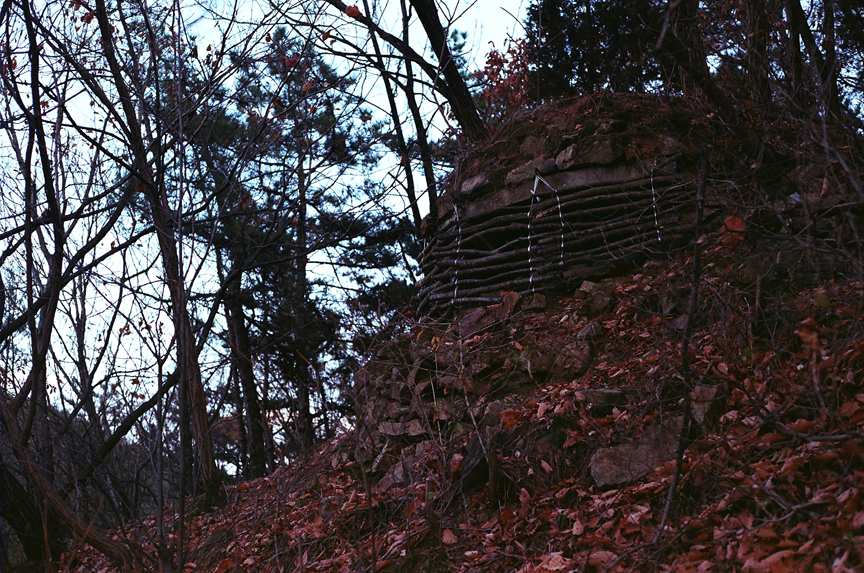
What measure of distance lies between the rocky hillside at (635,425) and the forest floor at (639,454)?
12 millimetres

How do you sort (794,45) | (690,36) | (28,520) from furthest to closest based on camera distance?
1. (28,520)
2. (690,36)
3. (794,45)

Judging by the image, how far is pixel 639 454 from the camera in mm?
3559

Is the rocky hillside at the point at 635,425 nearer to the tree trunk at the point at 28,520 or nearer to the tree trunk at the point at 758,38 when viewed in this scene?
the tree trunk at the point at 758,38

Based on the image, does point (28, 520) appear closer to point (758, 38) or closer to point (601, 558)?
point (601, 558)

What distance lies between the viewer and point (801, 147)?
4359mm

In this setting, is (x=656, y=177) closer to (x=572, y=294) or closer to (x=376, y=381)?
(x=572, y=294)

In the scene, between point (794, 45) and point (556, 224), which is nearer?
point (794, 45)

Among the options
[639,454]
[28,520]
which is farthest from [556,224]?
[28,520]

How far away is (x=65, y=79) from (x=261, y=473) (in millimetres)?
6930

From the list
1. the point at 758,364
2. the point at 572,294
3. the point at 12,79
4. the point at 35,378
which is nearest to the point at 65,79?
the point at 12,79

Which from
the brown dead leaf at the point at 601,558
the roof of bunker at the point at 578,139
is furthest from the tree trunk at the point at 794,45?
the brown dead leaf at the point at 601,558

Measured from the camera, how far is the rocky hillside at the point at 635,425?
2.89 meters

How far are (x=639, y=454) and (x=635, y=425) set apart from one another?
220 millimetres

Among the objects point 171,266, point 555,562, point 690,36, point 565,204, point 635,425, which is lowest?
point 555,562
